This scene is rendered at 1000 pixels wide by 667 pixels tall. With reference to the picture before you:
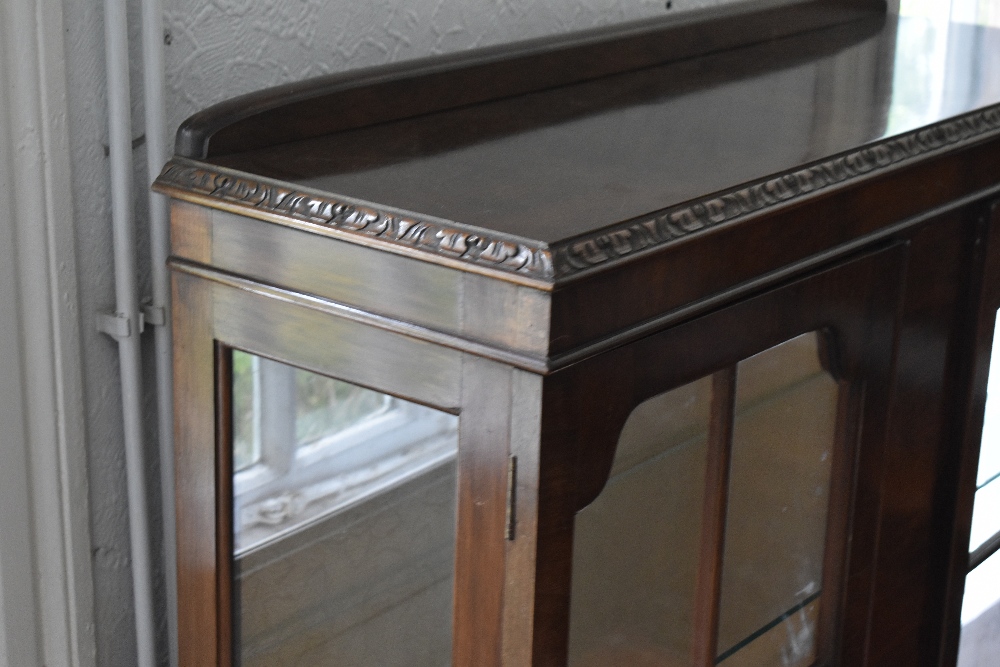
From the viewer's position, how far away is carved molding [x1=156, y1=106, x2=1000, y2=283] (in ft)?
1.69

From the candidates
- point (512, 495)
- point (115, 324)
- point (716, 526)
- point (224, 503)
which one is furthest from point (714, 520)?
point (115, 324)

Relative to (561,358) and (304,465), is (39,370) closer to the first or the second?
(304,465)

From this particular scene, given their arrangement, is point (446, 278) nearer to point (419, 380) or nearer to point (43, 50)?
point (419, 380)

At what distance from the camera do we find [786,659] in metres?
0.78

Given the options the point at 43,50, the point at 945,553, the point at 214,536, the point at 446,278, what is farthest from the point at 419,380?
the point at 945,553

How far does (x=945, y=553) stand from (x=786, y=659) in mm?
225

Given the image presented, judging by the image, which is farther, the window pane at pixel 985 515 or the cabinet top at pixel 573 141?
the window pane at pixel 985 515

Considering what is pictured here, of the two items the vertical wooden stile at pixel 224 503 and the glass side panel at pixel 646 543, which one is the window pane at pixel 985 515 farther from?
the vertical wooden stile at pixel 224 503

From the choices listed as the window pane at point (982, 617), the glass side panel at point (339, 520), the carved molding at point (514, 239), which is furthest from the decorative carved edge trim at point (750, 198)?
the window pane at point (982, 617)

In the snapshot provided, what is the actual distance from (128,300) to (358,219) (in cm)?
24

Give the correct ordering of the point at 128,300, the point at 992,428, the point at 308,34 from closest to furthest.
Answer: the point at 128,300 → the point at 308,34 → the point at 992,428

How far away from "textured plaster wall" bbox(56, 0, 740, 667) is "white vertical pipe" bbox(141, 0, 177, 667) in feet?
0.06

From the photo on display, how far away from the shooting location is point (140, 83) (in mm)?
729

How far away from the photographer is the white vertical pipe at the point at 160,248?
0.71 m
